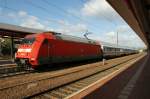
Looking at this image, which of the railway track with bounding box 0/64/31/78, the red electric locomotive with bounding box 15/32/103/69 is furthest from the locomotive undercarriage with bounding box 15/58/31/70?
the railway track with bounding box 0/64/31/78

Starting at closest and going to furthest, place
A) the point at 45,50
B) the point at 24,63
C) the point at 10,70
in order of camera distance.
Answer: the point at 10,70, the point at 24,63, the point at 45,50

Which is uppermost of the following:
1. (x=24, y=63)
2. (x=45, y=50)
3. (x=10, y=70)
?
(x=45, y=50)

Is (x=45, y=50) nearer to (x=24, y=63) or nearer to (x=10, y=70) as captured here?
(x=24, y=63)

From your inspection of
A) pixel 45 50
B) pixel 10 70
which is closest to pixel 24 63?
pixel 10 70

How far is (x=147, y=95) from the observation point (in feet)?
32.5

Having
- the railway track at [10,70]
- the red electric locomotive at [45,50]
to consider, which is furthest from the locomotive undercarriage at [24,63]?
the railway track at [10,70]

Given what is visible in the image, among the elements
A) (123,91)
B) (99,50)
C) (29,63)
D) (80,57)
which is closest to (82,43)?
(80,57)

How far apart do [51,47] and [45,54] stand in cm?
112

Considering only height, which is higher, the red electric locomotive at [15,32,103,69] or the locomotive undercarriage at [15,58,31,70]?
the red electric locomotive at [15,32,103,69]

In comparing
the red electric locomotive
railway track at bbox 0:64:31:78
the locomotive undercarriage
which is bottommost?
railway track at bbox 0:64:31:78

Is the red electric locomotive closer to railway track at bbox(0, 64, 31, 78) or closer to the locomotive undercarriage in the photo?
the locomotive undercarriage

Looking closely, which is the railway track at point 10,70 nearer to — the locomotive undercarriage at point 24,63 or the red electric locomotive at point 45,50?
the locomotive undercarriage at point 24,63

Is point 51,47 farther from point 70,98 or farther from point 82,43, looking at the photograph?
point 70,98

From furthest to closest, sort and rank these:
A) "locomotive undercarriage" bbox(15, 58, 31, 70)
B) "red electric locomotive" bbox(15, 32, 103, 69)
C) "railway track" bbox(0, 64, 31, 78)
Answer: "locomotive undercarriage" bbox(15, 58, 31, 70) < "red electric locomotive" bbox(15, 32, 103, 69) < "railway track" bbox(0, 64, 31, 78)
